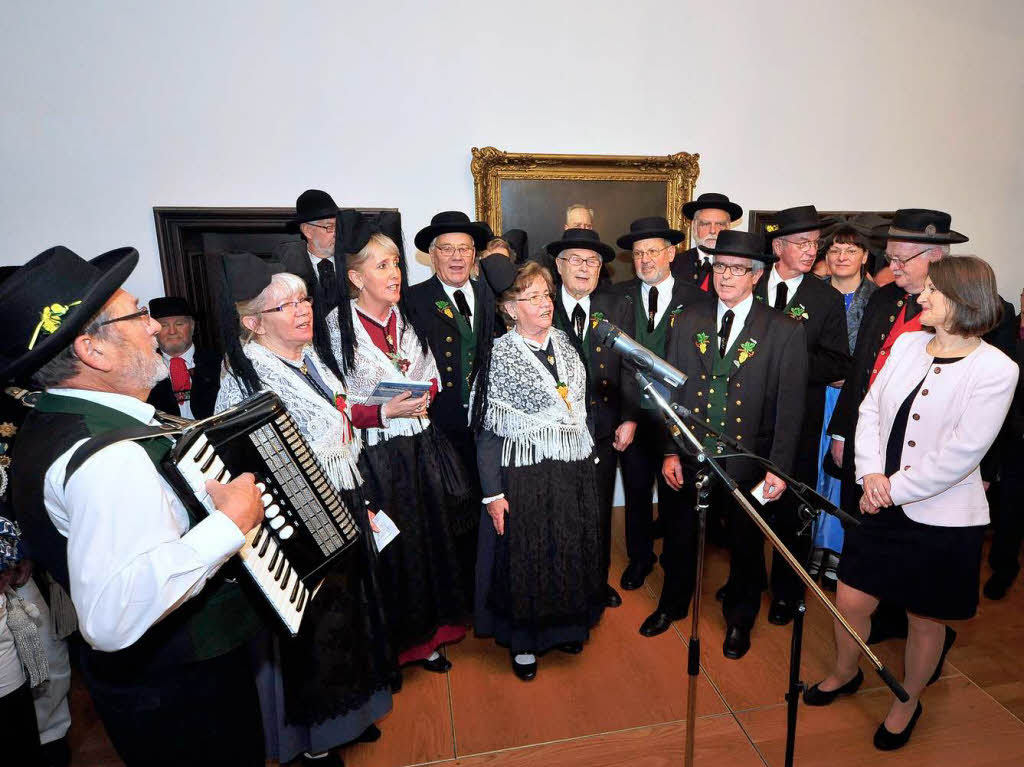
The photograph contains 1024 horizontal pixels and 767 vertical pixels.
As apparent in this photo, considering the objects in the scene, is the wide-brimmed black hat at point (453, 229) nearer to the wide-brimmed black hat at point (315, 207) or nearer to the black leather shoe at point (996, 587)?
the wide-brimmed black hat at point (315, 207)

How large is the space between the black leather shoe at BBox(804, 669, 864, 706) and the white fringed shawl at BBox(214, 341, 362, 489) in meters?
2.35

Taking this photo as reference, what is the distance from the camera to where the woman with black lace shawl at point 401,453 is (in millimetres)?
2631

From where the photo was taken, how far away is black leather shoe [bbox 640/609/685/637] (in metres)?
3.26

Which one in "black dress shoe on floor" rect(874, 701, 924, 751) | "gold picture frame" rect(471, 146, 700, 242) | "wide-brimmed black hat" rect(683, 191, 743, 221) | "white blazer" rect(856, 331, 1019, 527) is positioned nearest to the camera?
"white blazer" rect(856, 331, 1019, 527)

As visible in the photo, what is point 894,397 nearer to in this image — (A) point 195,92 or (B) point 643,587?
(B) point 643,587

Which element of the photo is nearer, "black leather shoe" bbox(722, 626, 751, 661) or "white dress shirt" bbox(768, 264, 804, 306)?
"black leather shoe" bbox(722, 626, 751, 661)

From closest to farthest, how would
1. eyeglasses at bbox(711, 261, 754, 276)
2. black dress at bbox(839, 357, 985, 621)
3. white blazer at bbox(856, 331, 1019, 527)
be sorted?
1. white blazer at bbox(856, 331, 1019, 527)
2. black dress at bbox(839, 357, 985, 621)
3. eyeglasses at bbox(711, 261, 754, 276)

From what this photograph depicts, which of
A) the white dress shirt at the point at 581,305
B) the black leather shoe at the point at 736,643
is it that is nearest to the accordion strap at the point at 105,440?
the white dress shirt at the point at 581,305

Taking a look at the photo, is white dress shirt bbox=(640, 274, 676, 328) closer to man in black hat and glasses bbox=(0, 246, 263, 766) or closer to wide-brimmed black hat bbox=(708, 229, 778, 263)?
wide-brimmed black hat bbox=(708, 229, 778, 263)

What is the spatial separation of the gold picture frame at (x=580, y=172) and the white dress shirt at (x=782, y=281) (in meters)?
1.40

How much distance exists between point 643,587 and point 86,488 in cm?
330

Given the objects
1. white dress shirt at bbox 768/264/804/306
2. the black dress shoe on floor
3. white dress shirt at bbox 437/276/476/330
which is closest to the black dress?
the black dress shoe on floor

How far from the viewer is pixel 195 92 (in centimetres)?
387

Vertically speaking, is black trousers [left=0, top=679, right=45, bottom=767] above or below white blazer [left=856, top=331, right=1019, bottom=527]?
below
